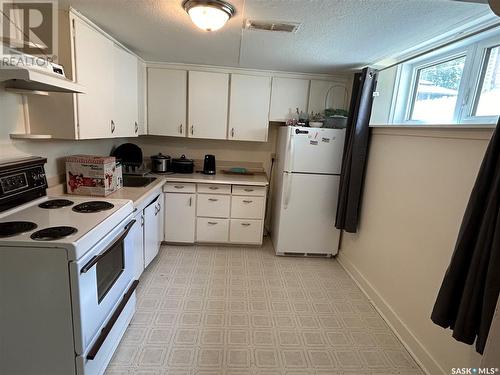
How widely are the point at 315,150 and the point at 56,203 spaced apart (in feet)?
7.83

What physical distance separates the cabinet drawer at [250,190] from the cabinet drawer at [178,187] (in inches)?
19.8

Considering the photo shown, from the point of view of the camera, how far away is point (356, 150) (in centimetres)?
272

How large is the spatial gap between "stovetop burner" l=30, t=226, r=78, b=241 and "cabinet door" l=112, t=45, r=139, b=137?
4.30 ft

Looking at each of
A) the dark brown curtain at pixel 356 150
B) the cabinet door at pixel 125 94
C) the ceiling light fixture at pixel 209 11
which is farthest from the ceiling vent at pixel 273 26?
the cabinet door at pixel 125 94

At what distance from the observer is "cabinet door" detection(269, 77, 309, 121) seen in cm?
333

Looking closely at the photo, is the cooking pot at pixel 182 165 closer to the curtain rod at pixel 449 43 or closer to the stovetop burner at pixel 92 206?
the stovetop burner at pixel 92 206

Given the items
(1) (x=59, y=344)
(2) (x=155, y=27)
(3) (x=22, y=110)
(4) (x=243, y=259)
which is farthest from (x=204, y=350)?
(2) (x=155, y=27)

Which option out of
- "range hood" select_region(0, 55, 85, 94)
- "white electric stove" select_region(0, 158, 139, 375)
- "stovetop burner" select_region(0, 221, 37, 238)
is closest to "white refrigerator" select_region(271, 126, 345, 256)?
"white electric stove" select_region(0, 158, 139, 375)

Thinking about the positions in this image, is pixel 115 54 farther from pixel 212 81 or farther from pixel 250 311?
pixel 250 311

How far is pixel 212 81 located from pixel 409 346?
124 inches

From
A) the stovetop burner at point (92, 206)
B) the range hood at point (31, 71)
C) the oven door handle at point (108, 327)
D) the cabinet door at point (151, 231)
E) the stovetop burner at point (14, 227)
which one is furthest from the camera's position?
the cabinet door at point (151, 231)

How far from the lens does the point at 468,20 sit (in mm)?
1650

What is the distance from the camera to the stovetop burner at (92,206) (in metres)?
1.68

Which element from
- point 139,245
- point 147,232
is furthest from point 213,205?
point 139,245
